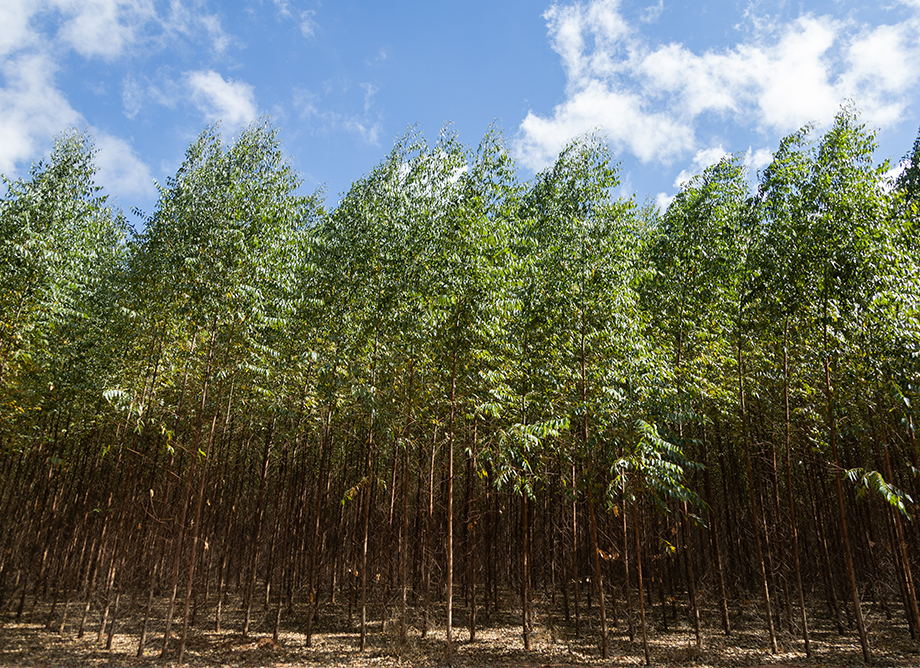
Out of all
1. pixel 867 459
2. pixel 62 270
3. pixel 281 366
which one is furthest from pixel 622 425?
pixel 62 270

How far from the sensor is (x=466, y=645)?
1097 cm

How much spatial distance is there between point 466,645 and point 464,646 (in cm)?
8

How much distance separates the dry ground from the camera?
9.76 meters

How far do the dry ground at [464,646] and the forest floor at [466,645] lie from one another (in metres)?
0.02

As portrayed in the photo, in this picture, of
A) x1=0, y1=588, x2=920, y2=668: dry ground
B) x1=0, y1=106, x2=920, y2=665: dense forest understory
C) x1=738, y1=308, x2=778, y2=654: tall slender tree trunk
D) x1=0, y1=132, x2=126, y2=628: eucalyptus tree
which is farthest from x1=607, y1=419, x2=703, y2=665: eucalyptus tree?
x1=0, y1=132, x2=126, y2=628: eucalyptus tree

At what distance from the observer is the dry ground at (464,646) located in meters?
9.76

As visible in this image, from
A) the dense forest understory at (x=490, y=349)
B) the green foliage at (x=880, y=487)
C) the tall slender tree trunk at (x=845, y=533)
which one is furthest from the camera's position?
the dense forest understory at (x=490, y=349)

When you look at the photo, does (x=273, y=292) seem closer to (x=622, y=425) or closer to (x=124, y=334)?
(x=124, y=334)

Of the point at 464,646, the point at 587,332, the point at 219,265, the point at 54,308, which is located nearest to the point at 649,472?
the point at 587,332

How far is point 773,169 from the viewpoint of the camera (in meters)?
10.6

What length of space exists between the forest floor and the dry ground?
0.07ft

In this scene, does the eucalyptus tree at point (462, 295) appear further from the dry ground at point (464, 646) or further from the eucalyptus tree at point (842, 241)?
the eucalyptus tree at point (842, 241)

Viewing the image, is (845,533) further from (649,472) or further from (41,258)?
(41,258)

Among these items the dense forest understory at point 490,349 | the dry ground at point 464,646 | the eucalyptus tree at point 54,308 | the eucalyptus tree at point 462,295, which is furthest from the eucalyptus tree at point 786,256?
the eucalyptus tree at point 54,308
